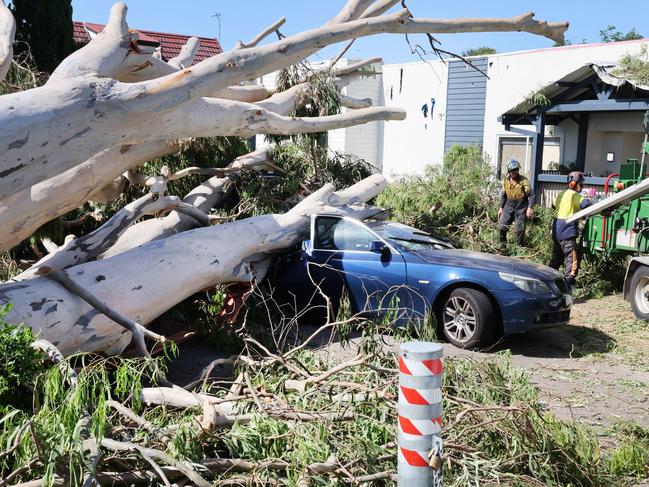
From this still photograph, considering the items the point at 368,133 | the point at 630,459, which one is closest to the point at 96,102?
the point at 630,459

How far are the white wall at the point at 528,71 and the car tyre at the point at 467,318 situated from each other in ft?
28.8

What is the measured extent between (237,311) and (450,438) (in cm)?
405

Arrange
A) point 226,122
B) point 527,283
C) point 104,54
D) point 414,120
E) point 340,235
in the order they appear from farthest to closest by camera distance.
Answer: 1. point 414,120
2. point 340,235
3. point 527,283
4. point 226,122
5. point 104,54

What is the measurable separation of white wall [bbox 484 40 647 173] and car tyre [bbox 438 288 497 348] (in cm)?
877

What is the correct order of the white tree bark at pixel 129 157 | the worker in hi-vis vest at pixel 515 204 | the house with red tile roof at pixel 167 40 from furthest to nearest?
the house with red tile roof at pixel 167 40
the worker in hi-vis vest at pixel 515 204
the white tree bark at pixel 129 157

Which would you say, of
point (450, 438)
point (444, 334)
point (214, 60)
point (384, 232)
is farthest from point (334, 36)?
point (450, 438)

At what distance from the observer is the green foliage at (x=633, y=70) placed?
12970mm

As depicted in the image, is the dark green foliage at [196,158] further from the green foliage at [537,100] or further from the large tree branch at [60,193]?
the green foliage at [537,100]

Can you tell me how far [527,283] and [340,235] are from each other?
Result: 241 cm

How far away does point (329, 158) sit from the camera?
1257 centimetres

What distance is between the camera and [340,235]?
362 inches

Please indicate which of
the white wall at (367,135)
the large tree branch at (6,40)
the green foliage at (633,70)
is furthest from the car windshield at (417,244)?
the white wall at (367,135)

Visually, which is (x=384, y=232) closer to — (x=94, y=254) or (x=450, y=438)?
(x=94, y=254)

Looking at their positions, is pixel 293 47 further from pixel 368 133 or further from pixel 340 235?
pixel 368 133
